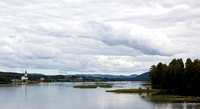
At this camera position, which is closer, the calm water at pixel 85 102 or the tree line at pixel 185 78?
the calm water at pixel 85 102

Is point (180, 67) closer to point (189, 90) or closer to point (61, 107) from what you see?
point (189, 90)

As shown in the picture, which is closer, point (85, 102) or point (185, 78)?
point (85, 102)

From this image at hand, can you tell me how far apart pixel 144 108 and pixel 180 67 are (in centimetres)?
4308

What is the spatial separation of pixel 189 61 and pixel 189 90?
12008 millimetres

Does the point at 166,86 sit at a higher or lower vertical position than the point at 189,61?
lower

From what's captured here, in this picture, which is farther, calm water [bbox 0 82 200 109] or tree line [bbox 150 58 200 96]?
tree line [bbox 150 58 200 96]

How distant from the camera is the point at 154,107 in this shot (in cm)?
6266

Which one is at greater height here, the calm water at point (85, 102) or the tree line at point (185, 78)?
the tree line at point (185, 78)

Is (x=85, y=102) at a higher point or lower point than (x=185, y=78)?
lower

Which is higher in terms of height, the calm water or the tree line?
the tree line

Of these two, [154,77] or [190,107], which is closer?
[190,107]

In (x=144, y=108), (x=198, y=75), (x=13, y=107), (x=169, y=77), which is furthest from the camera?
(x=169, y=77)

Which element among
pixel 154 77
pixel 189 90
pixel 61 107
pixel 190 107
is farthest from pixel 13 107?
pixel 154 77

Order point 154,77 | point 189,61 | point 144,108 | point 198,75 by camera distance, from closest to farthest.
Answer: point 144,108 < point 198,75 < point 189,61 < point 154,77
